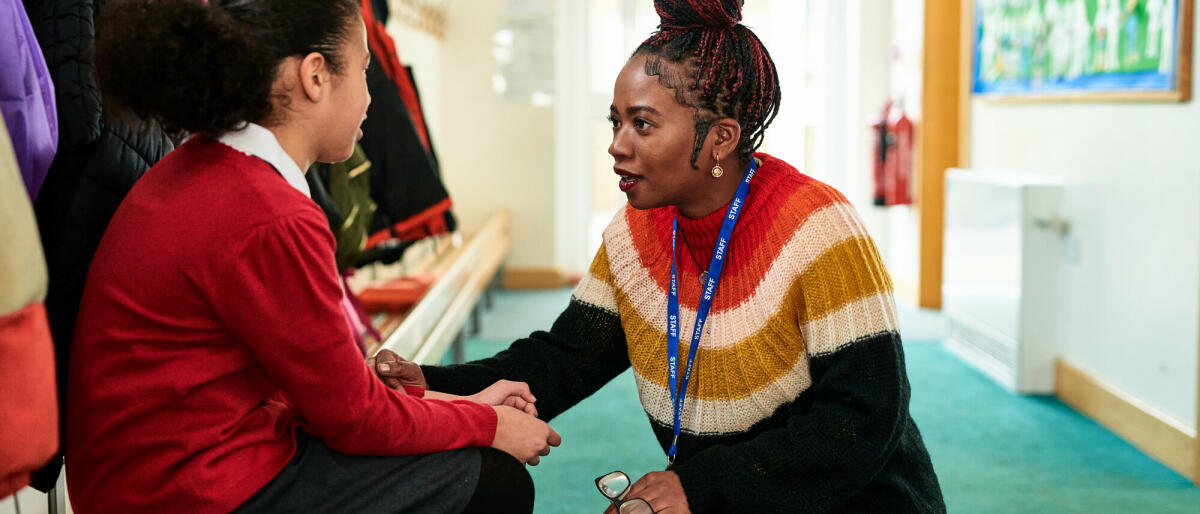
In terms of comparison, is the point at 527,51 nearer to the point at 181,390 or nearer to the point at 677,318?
the point at 677,318

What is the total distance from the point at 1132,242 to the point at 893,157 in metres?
2.72

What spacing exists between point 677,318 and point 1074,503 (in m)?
1.93

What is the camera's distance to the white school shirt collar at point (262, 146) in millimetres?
1184

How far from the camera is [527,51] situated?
6.58 m

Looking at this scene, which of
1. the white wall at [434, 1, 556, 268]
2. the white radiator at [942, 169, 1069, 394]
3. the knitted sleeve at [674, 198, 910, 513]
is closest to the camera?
the knitted sleeve at [674, 198, 910, 513]

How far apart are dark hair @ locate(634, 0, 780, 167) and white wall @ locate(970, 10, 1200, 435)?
2.22 metres

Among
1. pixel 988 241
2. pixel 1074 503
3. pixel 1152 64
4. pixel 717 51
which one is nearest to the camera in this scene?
pixel 717 51

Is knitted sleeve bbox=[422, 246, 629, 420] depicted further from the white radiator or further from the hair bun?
the white radiator

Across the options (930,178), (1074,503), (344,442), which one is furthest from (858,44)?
(344,442)

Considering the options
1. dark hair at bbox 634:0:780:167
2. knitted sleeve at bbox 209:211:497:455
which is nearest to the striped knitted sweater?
dark hair at bbox 634:0:780:167

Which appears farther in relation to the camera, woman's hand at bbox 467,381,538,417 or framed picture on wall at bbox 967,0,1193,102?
framed picture on wall at bbox 967,0,1193,102

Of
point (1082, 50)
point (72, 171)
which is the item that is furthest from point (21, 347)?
point (1082, 50)

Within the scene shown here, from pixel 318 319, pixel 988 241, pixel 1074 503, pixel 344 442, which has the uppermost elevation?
pixel 318 319

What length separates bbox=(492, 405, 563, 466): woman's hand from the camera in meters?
1.31
